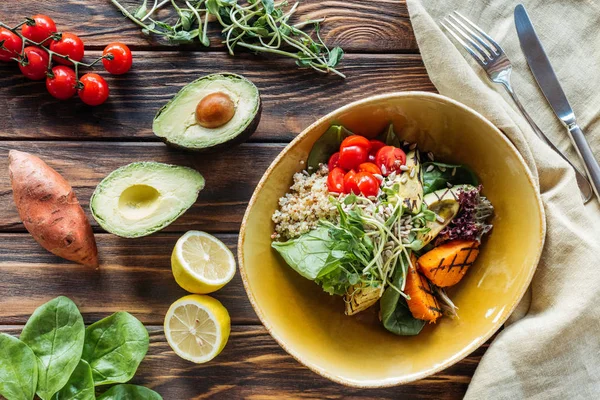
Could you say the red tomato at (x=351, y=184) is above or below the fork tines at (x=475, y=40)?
below

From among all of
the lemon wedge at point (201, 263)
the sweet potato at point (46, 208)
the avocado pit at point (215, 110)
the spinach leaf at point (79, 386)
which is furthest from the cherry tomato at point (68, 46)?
the spinach leaf at point (79, 386)

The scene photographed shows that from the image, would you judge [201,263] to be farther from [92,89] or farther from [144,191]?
[92,89]

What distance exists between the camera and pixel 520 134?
1.52 meters

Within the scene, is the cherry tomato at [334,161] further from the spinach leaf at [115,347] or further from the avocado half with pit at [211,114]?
the spinach leaf at [115,347]

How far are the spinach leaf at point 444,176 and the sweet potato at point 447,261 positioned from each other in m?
0.16

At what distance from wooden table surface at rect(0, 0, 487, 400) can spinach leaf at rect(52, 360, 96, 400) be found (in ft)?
0.53

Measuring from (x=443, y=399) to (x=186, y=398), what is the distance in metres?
0.74

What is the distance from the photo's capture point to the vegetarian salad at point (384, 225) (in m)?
1.42

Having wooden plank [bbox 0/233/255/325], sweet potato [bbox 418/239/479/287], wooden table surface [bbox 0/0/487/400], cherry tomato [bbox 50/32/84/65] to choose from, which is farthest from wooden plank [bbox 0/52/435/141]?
sweet potato [bbox 418/239/479/287]

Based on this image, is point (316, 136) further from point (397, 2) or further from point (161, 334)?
point (161, 334)

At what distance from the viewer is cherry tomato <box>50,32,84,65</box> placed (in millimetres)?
1659

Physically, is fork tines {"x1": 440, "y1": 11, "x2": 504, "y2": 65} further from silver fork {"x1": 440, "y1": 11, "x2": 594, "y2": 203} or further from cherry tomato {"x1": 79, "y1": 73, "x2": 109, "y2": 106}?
cherry tomato {"x1": 79, "y1": 73, "x2": 109, "y2": 106}

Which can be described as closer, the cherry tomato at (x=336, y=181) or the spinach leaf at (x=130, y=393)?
the cherry tomato at (x=336, y=181)

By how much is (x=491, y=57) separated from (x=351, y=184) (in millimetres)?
563
